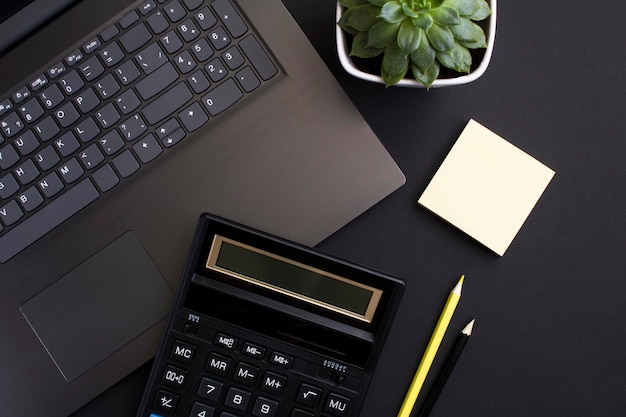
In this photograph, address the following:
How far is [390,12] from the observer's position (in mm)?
482

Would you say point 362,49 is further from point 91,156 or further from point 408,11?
point 91,156

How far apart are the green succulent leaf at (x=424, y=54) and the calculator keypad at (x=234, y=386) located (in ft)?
0.92

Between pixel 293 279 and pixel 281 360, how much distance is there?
7 centimetres

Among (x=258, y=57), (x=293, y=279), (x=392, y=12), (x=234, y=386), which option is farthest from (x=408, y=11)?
(x=234, y=386)

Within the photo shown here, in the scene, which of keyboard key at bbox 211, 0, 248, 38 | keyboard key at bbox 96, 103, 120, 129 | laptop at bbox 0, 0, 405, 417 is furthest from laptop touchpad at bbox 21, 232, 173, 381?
keyboard key at bbox 211, 0, 248, 38

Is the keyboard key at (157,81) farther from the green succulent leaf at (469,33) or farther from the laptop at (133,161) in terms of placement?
the green succulent leaf at (469,33)

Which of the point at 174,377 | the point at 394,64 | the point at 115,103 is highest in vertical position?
the point at 394,64

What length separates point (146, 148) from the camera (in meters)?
0.56

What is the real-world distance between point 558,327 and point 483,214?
140 millimetres

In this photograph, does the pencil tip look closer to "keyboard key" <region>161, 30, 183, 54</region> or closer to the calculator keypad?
the calculator keypad

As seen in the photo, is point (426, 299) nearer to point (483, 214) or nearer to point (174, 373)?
point (483, 214)

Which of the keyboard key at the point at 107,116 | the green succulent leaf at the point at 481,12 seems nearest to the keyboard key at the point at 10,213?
the keyboard key at the point at 107,116

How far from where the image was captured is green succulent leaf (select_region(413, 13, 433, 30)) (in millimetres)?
479

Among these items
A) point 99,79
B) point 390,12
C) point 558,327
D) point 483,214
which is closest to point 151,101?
point 99,79
